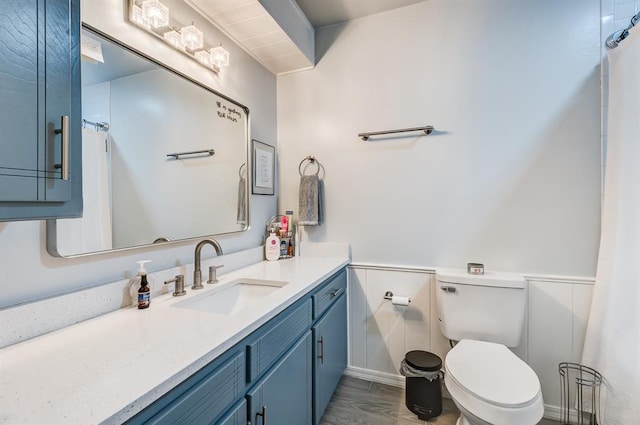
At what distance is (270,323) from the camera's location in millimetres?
1056

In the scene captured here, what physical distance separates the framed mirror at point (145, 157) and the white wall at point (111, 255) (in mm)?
39

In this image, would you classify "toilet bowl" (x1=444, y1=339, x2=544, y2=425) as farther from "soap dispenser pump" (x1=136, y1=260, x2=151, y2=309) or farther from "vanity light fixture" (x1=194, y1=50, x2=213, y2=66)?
"vanity light fixture" (x1=194, y1=50, x2=213, y2=66)

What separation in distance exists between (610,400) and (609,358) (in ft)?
0.61

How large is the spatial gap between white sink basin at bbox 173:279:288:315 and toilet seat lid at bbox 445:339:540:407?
2.96 ft

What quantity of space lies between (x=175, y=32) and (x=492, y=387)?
2.09 m

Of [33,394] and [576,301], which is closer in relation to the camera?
[33,394]

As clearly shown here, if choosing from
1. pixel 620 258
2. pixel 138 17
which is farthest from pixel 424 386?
pixel 138 17

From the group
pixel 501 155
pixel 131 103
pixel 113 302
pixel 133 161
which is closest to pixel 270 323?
pixel 113 302

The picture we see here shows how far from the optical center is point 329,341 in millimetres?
1646

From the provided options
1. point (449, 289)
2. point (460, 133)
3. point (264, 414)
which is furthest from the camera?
point (460, 133)

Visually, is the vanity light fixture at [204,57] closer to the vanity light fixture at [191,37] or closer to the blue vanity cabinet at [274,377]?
the vanity light fixture at [191,37]

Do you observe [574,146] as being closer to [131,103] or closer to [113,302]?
[131,103]

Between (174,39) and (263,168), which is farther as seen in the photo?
(263,168)

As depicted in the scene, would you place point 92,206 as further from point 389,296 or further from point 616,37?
point 616,37
